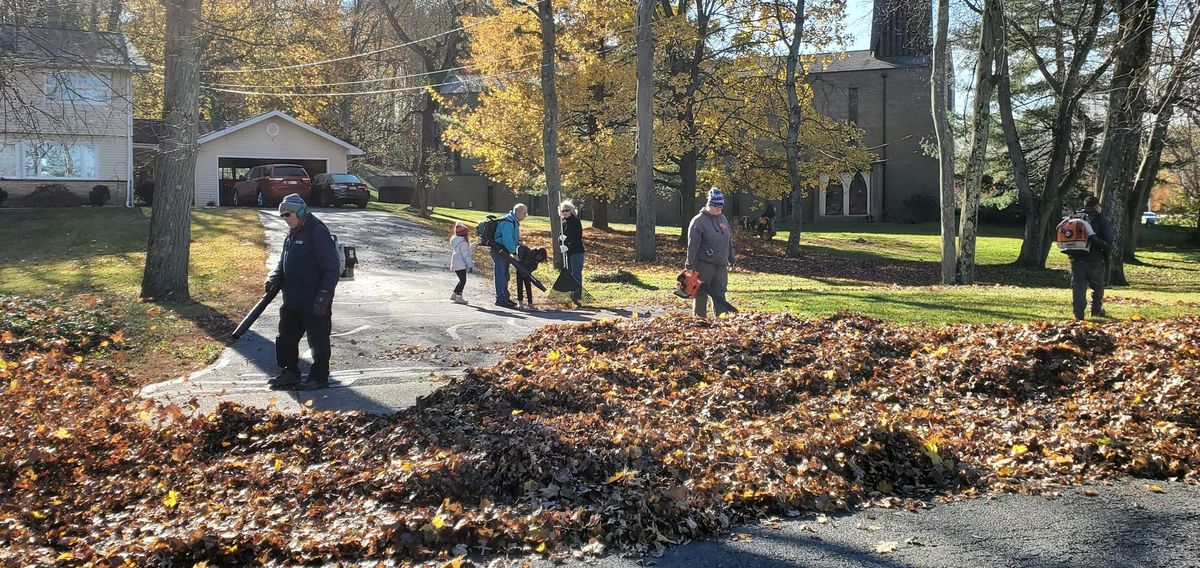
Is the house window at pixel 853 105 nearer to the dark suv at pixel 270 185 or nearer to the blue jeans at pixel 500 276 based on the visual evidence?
the dark suv at pixel 270 185

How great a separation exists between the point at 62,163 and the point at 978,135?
29760mm

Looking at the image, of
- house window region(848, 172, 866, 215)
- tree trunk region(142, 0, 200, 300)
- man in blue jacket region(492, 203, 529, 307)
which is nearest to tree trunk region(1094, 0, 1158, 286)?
man in blue jacket region(492, 203, 529, 307)

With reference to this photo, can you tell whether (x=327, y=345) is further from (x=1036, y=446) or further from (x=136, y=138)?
(x=136, y=138)

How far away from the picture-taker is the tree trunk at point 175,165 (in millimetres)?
15094

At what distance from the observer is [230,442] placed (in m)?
7.27

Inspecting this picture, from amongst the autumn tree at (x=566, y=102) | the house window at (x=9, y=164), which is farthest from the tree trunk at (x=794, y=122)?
the house window at (x=9, y=164)

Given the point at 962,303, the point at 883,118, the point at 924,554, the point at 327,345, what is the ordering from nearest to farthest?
the point at 924,554 < the point at 327,345 < the point at 962,303 < the point at 883,118

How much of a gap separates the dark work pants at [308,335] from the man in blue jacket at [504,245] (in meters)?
6.24

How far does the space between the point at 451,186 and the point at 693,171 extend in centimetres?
2791

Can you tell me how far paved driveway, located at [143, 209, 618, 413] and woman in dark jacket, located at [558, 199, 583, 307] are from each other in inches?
62.9

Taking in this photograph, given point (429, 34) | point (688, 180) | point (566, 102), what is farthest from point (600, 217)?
point (429, 34)

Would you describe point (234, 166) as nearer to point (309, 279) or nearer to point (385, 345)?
point (385, 345)

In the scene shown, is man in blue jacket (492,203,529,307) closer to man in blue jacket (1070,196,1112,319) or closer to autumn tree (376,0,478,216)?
man in blue jacket (1070,196,1112,319)

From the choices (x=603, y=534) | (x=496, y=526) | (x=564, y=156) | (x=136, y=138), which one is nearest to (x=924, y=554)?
(x=603, y=534)
